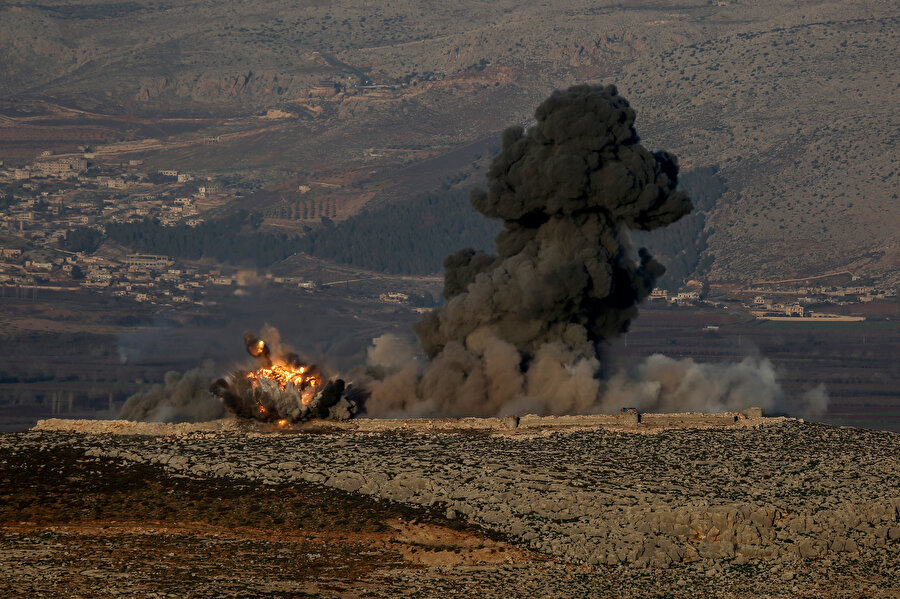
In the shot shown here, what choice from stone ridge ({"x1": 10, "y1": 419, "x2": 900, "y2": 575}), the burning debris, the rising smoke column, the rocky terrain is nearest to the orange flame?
the burning debris

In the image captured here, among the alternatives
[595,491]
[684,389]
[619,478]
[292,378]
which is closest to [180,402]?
[292,378]

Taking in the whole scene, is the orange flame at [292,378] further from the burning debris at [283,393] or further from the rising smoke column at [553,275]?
the rising smoke column at [553,275]

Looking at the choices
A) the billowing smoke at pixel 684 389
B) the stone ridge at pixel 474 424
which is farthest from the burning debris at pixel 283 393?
the billowing smoke at pixel 684 389

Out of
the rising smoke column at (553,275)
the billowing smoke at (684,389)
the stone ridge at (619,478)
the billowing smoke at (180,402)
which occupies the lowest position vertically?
the billowing smoke at (180,402)

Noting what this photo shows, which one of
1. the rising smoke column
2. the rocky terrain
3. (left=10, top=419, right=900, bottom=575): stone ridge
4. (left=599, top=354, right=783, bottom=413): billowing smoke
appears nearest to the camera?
the rocky terrain

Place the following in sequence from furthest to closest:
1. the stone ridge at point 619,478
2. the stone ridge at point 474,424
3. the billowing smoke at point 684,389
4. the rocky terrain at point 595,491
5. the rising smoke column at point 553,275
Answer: the billowing smoke at point 684,389
the rising smoke column at point 553,275
the stone ridge at point 474,424
the stone ridge at point 619,478
the rocky terrain at point 595,491

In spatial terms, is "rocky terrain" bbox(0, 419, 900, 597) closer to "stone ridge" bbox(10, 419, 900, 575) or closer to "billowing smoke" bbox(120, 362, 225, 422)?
"stone ridge" bbox(10, 419, 900, 575)

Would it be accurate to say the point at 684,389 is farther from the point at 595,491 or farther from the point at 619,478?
the point at 595,491

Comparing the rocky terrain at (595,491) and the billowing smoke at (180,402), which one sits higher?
the rocky terrain at (595,491)
